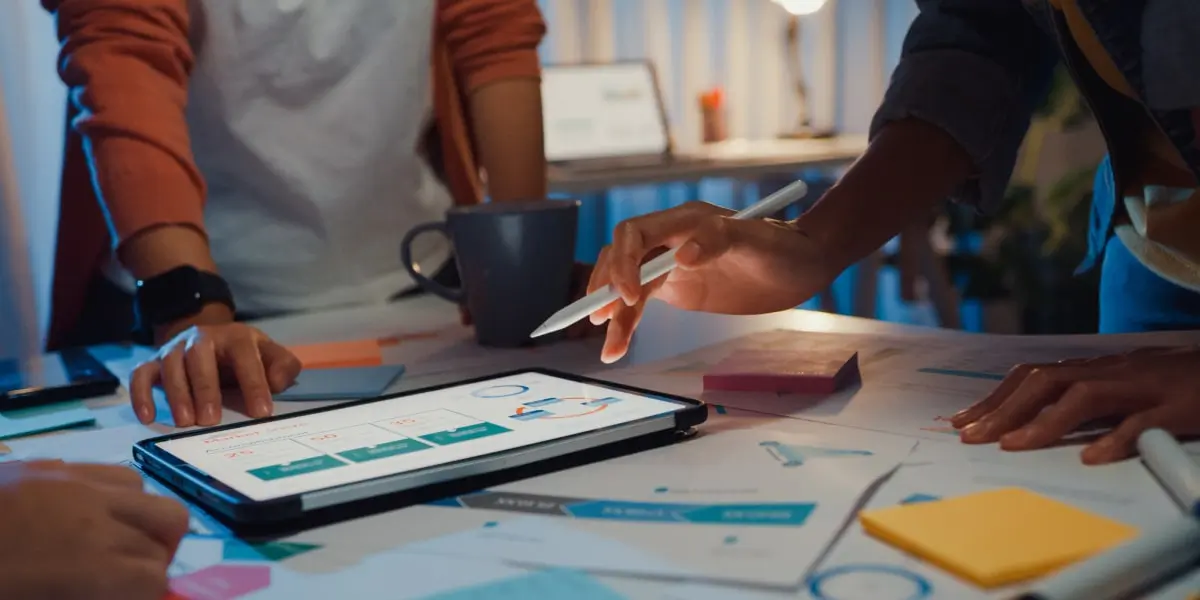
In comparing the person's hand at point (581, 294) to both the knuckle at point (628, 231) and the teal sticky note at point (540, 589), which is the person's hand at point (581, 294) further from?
the teal sticky note at point (540, 589)

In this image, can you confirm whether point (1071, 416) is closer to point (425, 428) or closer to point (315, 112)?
point (425, 428)

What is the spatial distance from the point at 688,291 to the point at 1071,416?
0.32 metres

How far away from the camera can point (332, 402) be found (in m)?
0.68

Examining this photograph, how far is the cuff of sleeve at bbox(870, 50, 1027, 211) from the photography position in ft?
2.77

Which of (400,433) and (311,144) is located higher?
(311,144)

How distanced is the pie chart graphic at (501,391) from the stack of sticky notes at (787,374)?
0.12m

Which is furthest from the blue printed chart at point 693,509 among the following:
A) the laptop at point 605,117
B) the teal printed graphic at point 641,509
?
the laptop at point 605,117

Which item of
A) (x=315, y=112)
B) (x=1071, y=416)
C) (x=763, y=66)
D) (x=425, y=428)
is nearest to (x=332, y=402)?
(x=425, y=428)

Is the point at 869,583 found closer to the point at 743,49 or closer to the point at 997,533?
the point at 997,533

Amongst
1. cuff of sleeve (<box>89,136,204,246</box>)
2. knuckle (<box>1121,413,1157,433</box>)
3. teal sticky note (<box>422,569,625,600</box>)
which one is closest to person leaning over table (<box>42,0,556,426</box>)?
cuff of sleeve (<box>89,136,204,246</box>)

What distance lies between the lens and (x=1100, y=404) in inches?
20.6

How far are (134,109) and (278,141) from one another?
0.61 feet

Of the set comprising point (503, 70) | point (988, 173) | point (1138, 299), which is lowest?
point (1138, 299)

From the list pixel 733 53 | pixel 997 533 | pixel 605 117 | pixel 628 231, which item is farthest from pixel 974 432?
pixel 733 53
